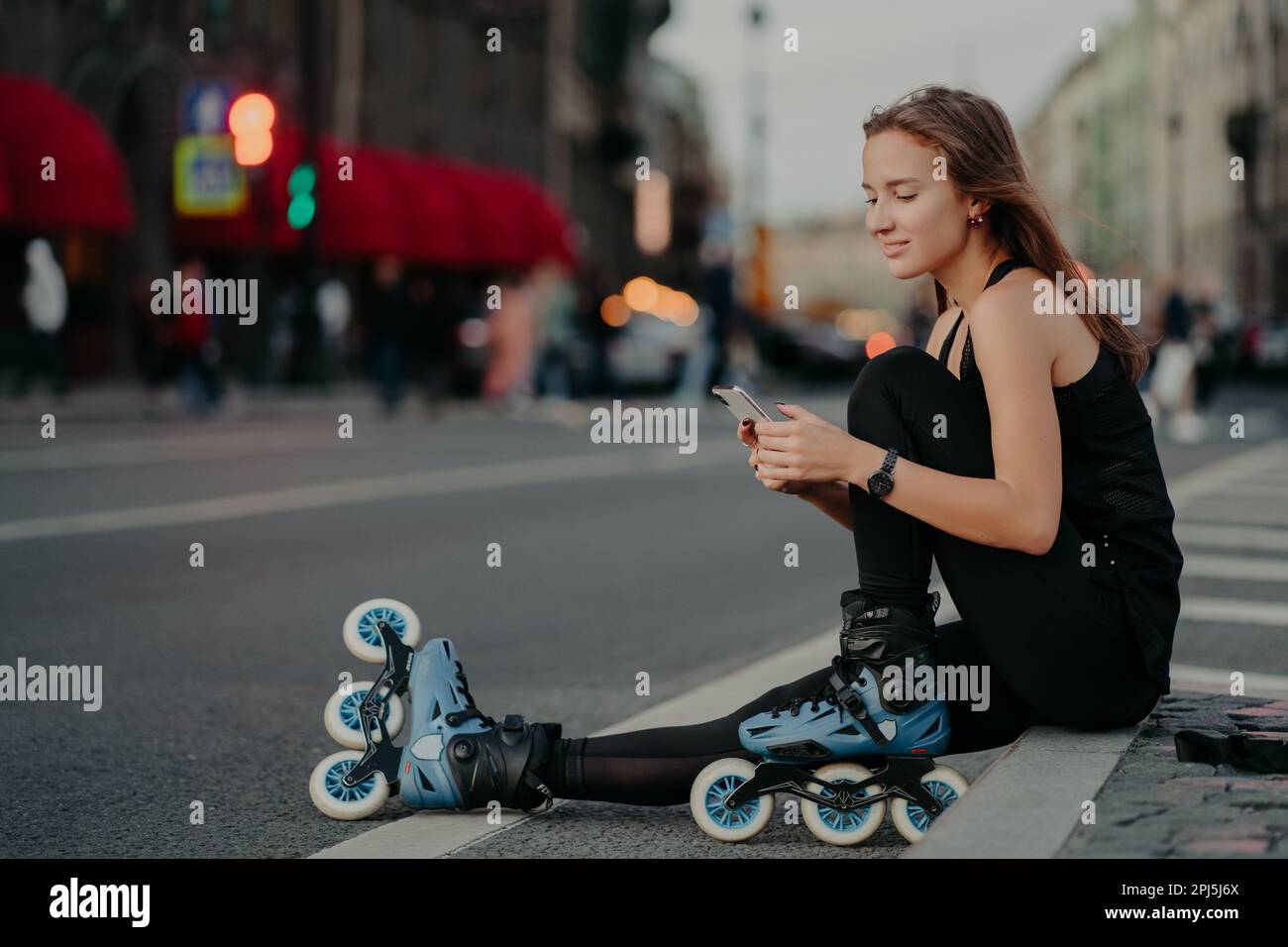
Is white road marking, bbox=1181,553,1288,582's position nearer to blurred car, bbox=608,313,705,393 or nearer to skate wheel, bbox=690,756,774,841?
skate wheel, bbox=690,756,774,841

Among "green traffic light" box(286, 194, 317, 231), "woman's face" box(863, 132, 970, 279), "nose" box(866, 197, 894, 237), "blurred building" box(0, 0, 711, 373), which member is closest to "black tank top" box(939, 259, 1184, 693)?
"woman's face" box(863, 132, 970, 279)

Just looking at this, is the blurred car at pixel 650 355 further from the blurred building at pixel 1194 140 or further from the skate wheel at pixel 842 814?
the skate wheel at pixel 842 814

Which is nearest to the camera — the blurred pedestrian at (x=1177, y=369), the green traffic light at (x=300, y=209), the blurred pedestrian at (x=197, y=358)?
the blurred pedestrian at (x=1177, y=369)

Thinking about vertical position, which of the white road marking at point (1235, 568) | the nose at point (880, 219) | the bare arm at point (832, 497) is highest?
the nose at point (880, 219)

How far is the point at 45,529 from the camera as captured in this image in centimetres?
1018

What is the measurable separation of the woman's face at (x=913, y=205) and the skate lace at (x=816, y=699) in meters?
0.78

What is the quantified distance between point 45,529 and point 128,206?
54.6 ft

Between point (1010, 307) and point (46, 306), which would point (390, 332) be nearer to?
point (46, 306)

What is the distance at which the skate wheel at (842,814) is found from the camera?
3629 mm

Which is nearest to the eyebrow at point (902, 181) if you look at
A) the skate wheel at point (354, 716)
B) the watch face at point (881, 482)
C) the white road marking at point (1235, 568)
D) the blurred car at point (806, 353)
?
the watch face at point (881, 482)

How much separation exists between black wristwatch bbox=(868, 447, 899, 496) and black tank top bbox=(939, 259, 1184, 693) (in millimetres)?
290
